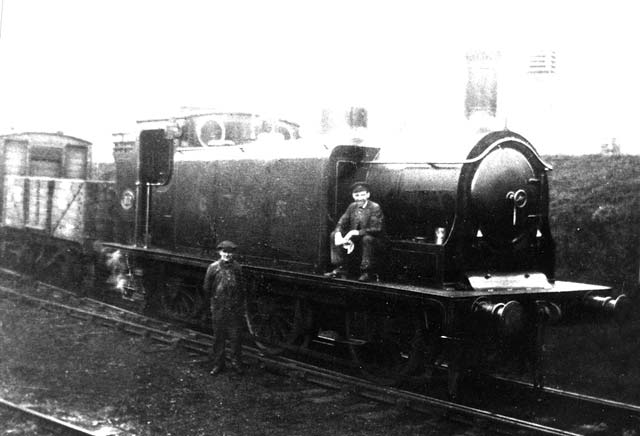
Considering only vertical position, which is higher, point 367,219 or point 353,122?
point 353,122

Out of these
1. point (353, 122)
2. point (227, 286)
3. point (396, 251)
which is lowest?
point (227, 286)

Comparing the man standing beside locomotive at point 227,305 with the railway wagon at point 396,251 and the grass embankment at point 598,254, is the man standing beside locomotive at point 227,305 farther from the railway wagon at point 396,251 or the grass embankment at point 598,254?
the grass embankment at point 598,254

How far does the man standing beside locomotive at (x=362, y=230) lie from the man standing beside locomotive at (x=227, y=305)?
112 cm

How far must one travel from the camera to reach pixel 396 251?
7.25 metres

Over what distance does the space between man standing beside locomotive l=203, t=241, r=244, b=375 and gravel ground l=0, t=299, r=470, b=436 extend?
0.81 feet

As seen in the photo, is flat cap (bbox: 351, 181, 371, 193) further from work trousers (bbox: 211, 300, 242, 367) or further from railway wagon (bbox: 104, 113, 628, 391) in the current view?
work trousers (bbox: 211, 300, 242, 367)

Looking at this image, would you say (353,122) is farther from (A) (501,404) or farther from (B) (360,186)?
(A) (501,404)

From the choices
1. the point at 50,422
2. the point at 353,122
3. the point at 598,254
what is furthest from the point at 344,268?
the point at 598,254

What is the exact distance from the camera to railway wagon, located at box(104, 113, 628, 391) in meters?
6.74

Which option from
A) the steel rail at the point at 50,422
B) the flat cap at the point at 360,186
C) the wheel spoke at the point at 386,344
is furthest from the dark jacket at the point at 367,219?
the steel rail at the point at 50,422

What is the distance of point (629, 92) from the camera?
12.6 m

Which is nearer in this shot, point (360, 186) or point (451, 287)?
point (451, 287)

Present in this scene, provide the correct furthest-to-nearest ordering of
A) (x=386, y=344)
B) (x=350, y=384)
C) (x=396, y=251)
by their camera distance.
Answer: (x=386, y=344)
(x=396, y=251)
(x=350, y=384)

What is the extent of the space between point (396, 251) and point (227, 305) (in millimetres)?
1941
